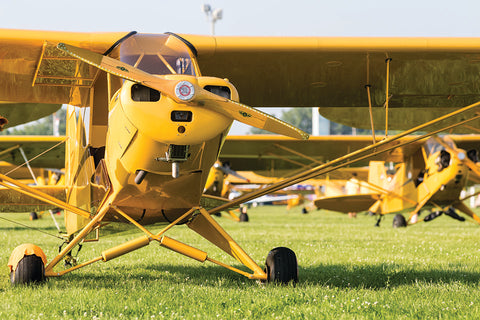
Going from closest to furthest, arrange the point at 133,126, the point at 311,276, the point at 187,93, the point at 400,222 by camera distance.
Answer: the point at 187,93
the point at 133,126
the point at 311,276
the point at 400,222

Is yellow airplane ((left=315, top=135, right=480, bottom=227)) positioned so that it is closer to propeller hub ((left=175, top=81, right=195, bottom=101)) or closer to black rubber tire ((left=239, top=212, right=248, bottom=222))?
black rubber tire ((left=239, top=212, right=248, bottom=222))

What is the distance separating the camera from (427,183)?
16547mm

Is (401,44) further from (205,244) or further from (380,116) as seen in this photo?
(205,244)

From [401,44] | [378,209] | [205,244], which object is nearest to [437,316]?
[401,44]

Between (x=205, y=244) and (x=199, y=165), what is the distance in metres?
6.53

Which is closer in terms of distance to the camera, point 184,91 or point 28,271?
point 184,91

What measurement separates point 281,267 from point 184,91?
2102mm

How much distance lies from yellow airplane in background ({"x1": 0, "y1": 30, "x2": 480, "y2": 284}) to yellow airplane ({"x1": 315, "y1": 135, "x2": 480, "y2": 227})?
867 centimetres

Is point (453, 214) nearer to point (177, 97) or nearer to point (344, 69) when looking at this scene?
point (344, 69)

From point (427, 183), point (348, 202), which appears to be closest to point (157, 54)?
point (427, 183)

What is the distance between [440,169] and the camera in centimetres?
1586

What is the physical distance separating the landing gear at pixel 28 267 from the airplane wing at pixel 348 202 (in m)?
14.4

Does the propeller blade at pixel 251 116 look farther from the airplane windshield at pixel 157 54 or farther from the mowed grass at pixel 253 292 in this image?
the mowed grass at pixel 253 292

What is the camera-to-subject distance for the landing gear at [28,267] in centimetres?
527
